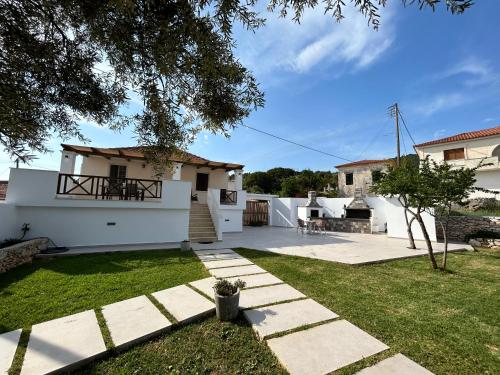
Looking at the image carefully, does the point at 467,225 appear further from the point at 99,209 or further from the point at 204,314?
the point at 99,209

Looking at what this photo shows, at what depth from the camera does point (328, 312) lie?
3.60 m

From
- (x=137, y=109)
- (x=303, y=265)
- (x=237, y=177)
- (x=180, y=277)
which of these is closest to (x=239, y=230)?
(x=237, y=177)

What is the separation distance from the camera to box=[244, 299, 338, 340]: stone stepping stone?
3088 mm

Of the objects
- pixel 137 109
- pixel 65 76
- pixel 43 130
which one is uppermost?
pixel 65 76

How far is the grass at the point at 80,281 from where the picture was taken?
11.6ft

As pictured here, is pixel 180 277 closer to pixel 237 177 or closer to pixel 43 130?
pixel 43 130

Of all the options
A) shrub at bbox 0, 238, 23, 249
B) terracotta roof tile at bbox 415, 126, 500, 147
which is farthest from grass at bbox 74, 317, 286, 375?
terracotta roof tile at bbox 415, 126, 500, 147

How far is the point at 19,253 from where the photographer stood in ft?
19.9

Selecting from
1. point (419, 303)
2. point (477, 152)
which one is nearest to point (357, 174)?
point (477, 152)

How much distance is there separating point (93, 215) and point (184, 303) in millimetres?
7062

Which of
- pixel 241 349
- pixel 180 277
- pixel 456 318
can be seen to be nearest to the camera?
pixel 241 349

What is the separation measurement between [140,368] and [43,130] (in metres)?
3.38

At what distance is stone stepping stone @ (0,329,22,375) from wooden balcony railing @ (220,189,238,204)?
11.8 m

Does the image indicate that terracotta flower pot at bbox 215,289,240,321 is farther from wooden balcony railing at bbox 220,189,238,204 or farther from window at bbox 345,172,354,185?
window at bbox 345,172,354,185
